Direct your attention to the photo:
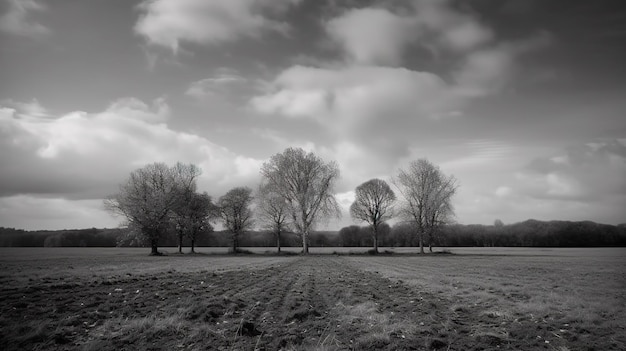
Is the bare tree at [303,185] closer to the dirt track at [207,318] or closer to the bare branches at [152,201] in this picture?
the bare branches at [152,201]

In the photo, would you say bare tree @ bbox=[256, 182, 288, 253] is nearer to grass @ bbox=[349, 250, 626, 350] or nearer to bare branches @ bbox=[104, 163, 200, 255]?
bare branches @ bbox=[104, 163, 200, 255]

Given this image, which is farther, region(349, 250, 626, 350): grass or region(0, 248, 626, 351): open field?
region(349, 250, 626, 350): grass

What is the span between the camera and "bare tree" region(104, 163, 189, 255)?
178 feet

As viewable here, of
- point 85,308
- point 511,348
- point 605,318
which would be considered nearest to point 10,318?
point 85,308

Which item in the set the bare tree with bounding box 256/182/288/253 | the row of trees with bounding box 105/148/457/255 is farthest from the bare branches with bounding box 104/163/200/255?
the bare tree with bounding box 256/182/288/253

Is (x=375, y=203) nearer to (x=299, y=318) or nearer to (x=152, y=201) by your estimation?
(x=152, y=201)

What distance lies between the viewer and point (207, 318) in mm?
10438

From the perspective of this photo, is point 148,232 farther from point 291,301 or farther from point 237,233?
point 291,301

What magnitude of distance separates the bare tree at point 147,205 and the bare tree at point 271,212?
16.4 m

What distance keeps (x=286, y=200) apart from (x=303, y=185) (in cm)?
459

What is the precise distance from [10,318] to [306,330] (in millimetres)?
8922

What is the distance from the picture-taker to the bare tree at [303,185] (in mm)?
58188

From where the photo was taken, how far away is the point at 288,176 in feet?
193

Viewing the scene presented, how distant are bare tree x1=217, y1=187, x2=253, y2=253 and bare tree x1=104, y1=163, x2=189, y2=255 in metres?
13.7
